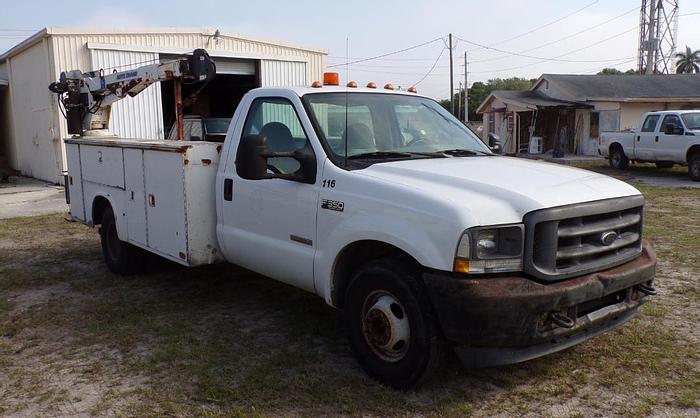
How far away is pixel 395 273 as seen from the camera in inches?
150

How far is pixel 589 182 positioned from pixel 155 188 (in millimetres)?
3817

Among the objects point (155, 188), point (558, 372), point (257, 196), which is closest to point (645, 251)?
point (558, 372)

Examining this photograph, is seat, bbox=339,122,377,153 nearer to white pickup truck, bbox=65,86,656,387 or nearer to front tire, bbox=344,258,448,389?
white pickup truck, bbox=65,86,656,387

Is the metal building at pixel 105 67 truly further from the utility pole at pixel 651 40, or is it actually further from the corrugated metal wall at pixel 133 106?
the utility pole at pixel 651 40

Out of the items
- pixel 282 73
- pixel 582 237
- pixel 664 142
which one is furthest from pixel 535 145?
pixel 582 237

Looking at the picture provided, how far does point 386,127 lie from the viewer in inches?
194

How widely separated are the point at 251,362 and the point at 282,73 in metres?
16.8

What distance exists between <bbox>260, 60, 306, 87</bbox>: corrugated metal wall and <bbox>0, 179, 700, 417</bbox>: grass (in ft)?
45.5

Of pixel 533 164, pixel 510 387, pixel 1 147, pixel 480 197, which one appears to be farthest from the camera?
pixel 1 147

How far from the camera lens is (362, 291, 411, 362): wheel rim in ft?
12.6

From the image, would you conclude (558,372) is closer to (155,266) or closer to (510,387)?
(510,387)

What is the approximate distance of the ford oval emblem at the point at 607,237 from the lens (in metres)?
3.87

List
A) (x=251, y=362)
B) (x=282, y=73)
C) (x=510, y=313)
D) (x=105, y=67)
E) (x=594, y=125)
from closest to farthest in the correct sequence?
(x=510, y=313)
(x=251, y=362)
(x=105, y=67)
(x=282, y=73)
(x=594, y=125)

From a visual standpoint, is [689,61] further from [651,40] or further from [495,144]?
[495,144]
